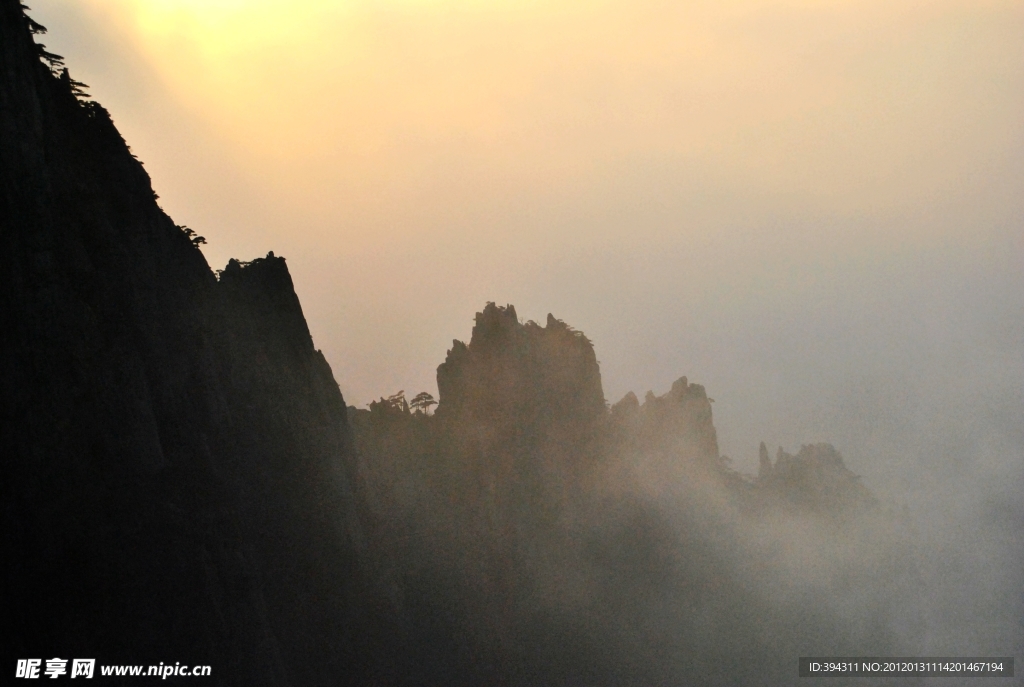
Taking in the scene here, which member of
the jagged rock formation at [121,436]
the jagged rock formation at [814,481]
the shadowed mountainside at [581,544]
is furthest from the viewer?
the jagged rock formation at [814,481]

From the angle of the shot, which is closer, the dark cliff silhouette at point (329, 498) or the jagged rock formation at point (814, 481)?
the dark cliff silhouette at point (329, 498)

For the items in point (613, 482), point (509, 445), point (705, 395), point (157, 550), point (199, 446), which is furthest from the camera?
point (705, 395)

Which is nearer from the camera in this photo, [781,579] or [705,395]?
[781,579]

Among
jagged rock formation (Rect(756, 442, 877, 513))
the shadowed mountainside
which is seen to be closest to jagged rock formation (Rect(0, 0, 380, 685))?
the shadowed mountainside

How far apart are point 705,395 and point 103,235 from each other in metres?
81.1

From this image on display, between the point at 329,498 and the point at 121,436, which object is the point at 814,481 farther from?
the point at 121,436

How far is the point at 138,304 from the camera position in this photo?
31.9m

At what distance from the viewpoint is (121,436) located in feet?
94.7

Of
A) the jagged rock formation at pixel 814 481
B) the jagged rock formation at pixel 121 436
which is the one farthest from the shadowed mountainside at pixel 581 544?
the jagged rock formation at pixel 121 436

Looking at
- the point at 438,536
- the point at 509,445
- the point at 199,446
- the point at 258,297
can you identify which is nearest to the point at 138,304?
the point at 199,446

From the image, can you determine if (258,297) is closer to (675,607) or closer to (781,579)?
(675,607)

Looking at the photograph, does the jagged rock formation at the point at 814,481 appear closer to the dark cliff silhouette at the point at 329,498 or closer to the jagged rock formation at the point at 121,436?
the dark cliff silhouette at the point at 329,498

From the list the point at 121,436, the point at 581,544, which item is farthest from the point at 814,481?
the point at 121,436

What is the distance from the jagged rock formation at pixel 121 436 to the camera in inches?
1005
